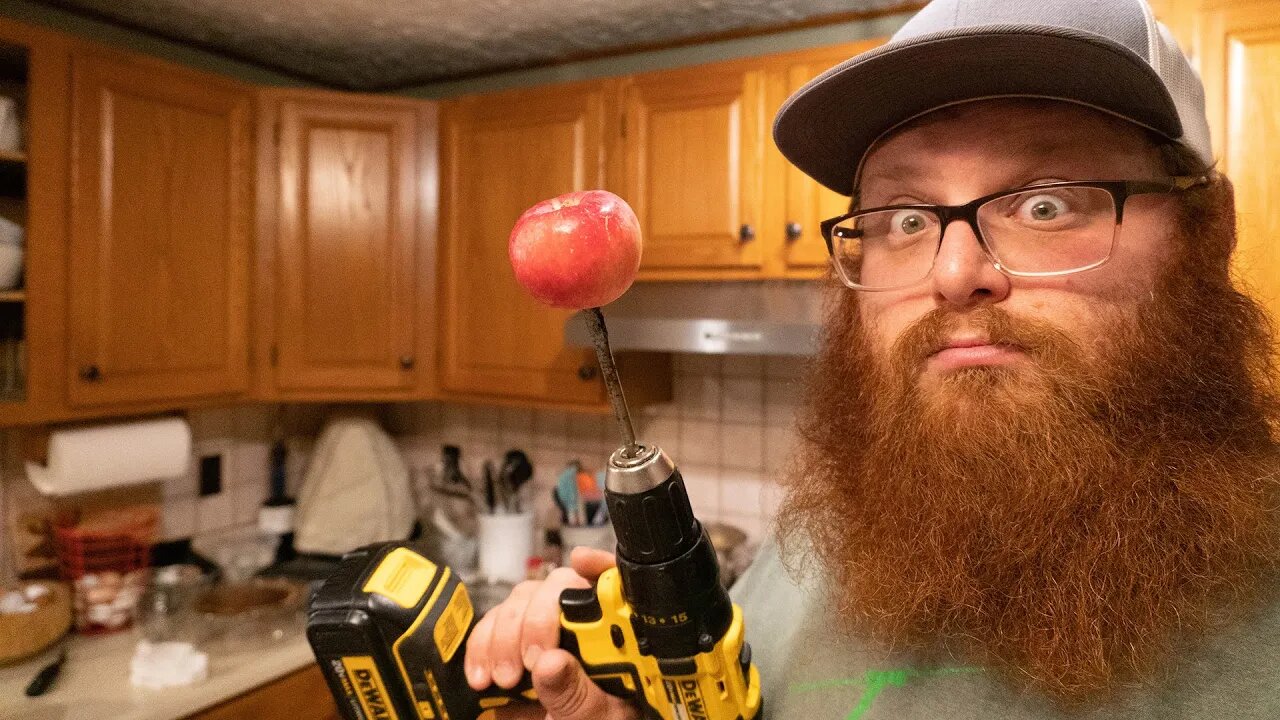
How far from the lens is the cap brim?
0.59 m

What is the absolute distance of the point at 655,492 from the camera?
1.82 ft

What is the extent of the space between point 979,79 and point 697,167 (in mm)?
1200

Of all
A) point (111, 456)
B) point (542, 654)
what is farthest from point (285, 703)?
point (542, 654)

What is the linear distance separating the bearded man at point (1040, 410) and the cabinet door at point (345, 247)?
1602 mm

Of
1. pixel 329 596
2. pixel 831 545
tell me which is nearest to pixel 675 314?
pixel 831 545

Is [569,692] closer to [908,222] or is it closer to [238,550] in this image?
[908,222]

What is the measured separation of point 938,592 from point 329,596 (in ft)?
1.67

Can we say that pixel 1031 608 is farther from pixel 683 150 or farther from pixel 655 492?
pixel 683 150

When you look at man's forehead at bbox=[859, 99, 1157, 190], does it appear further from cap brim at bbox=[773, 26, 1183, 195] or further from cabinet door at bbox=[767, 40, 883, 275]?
cabinet door at bbox=[767, 40, 883, 275]

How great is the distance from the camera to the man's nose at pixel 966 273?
0.62 m

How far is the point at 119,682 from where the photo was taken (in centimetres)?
157

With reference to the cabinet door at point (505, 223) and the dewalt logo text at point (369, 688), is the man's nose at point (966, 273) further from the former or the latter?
the cabinet door at point (505, 223)

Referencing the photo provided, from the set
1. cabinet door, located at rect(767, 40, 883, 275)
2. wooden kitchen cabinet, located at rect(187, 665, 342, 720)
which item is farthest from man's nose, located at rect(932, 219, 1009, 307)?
wooden kitchen cabinet, located at rect(187, 665, 342, 720)

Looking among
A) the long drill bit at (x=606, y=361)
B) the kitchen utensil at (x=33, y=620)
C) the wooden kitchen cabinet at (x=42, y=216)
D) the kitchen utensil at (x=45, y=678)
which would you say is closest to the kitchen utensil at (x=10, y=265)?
the wooden kitchen cabinet at (x=42, y=216)
